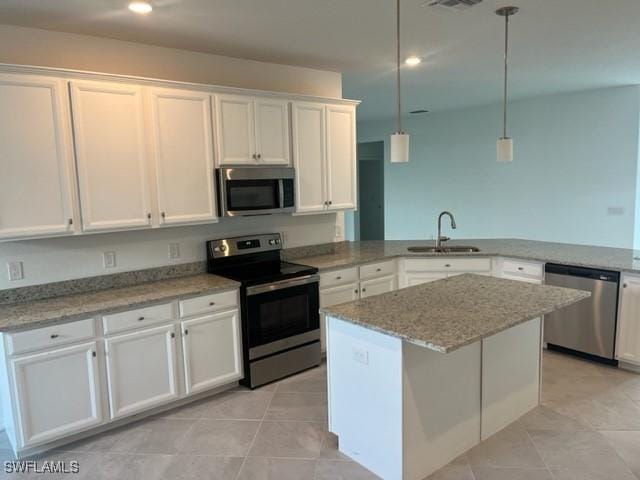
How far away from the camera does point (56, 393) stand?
273 centimetres

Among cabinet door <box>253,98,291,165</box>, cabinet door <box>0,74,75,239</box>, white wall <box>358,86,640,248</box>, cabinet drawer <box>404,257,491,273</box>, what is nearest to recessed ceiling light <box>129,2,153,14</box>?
cabinet door <box>0,74,75,239</box>

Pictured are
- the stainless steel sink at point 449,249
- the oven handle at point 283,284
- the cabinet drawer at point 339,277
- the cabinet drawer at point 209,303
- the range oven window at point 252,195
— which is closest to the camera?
the cabinet drawer at point 209,303

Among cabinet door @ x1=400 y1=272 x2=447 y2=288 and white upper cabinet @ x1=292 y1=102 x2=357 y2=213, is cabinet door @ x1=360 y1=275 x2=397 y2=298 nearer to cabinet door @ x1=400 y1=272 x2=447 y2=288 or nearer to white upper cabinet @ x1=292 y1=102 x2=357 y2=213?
cabinet door @ x1=400 y1=272 x2=447 y2=288

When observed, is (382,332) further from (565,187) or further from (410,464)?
(565,187)

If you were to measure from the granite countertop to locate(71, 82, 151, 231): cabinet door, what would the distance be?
0.47 m

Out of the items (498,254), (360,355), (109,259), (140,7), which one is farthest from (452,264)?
(140,7)

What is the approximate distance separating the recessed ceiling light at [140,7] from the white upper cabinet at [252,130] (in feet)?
2.82

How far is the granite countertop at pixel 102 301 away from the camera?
265 centimetres

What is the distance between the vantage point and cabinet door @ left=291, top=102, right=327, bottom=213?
3.98m

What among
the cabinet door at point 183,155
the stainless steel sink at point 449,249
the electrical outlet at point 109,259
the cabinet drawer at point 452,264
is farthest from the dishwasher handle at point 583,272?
the electrical outlet at point 109,259

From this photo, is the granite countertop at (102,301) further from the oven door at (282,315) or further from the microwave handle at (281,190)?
the microwave handle at (281,190)

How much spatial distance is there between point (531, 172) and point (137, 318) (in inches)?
221

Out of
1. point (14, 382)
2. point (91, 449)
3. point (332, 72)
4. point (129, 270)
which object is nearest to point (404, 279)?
point (332, 72)

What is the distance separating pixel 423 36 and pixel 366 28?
481 mm
